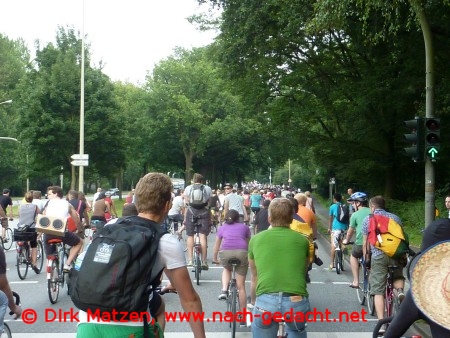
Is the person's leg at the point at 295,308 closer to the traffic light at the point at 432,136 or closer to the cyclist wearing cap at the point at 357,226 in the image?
the cyclist wearing cap at the point at 357,226

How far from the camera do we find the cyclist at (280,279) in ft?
15.8

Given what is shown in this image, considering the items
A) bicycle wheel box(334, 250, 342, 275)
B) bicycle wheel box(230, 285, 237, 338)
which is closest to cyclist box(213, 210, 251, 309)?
bicycle wheel box(230, 285, 237, 338)

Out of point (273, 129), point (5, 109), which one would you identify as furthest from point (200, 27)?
point (5, 109)

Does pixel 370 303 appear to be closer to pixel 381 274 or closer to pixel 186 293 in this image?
pixel 381 274

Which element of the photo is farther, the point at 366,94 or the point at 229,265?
the point at 366,94

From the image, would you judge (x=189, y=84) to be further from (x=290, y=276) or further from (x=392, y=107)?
(x=290, y=276)

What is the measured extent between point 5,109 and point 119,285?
75.6 metres

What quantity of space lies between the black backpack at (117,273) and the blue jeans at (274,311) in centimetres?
177

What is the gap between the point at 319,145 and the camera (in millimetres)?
28672

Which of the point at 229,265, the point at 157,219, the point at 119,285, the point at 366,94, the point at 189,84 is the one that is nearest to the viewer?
the point at 119,285

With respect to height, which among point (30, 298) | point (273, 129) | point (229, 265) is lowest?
point (30, 298)

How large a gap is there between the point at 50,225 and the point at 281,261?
240 inches

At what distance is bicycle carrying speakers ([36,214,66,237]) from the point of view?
10.2 m

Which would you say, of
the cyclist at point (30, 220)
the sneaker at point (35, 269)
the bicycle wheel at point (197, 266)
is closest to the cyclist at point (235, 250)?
the bicycle wheel at point (197, 266)
